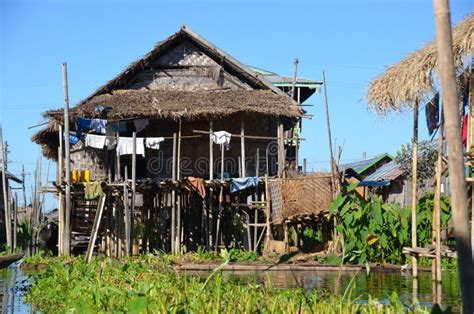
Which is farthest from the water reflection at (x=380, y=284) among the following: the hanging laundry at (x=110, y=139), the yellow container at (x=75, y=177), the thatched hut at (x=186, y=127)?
the hanging laundry at (x=110, y=139)

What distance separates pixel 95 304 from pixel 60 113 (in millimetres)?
13865

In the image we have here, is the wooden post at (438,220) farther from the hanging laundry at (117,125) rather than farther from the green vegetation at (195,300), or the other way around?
the hanging laundry at (117,125)

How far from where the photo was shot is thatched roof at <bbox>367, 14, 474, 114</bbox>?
9.38 m

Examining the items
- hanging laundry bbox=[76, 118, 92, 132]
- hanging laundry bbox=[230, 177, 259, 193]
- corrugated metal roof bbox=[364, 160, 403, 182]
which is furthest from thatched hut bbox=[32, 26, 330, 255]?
corrugated metal roof bbox=[364, 160, 403, 182]

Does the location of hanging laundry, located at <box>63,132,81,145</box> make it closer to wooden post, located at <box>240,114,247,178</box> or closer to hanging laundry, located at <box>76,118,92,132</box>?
hanging laundry, located at <box>76,118,92,132</box>

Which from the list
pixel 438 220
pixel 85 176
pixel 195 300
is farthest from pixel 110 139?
pixel 195 300

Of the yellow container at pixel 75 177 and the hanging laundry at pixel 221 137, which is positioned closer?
the hanging laundry at pixel 221 137

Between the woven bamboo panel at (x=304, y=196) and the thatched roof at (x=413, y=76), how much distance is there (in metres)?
7.36

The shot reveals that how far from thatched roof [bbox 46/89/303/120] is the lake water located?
17.6 feet

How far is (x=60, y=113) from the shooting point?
2067cm

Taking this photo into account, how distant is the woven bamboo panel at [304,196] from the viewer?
1808 centimetres

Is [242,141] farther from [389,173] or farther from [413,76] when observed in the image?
[389,173]

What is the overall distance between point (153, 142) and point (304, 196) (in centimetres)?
462

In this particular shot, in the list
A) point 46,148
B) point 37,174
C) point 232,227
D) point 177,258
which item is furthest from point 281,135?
point 37,174
